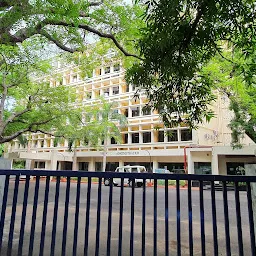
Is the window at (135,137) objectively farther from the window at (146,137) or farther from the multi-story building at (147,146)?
the window at (146,137)

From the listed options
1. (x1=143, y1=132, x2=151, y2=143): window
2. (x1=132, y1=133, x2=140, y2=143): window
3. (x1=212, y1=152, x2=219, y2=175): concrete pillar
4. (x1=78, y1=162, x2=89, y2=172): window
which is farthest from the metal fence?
(x1=78, y1=162, x2=89, y2=172): window

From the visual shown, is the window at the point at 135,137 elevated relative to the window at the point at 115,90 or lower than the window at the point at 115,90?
lower

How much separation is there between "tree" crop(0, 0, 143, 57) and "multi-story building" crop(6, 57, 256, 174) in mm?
10472

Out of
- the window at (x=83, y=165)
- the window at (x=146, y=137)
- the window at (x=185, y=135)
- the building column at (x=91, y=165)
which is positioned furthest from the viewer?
the window at (x=83, y=165)

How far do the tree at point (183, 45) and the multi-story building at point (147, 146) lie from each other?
14333 millimetres

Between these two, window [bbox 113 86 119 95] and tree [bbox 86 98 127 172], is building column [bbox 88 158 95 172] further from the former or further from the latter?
window [bbox 113 86 119 95]

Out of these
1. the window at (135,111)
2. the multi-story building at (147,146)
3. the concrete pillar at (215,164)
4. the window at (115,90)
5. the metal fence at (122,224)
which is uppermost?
the window at (115,90)

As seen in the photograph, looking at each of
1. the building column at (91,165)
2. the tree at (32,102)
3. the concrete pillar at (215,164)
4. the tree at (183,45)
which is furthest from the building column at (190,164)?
the tree at (183,45)

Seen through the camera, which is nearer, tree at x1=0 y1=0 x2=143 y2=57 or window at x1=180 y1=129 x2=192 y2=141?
tree at x1=0 y1=0 x2=143 y2=57

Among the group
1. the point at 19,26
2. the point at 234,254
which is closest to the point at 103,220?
the point at 234,254

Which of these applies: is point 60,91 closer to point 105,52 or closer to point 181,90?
point 105,52

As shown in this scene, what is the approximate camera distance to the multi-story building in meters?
21.8

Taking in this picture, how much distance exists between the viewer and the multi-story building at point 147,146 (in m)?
21.8

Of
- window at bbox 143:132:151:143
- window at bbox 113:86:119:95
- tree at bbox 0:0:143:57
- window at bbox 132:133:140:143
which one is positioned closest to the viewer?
tree at bbox 0:0:143:57
